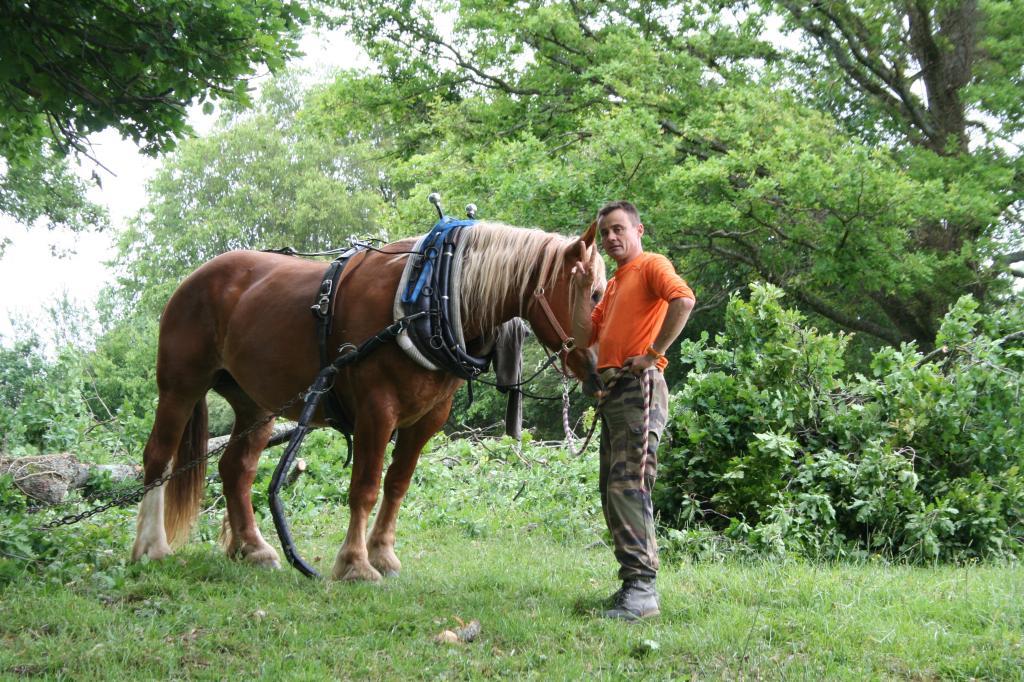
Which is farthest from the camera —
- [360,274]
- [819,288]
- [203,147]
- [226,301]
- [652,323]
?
[203,147]

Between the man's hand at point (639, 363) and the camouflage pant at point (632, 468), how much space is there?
0.05 meters

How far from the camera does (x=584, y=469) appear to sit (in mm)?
7828

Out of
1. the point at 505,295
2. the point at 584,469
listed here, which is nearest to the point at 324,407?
the point at 505,295

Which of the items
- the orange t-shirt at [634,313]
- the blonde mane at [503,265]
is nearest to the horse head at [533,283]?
the blonde mane at [503,265]

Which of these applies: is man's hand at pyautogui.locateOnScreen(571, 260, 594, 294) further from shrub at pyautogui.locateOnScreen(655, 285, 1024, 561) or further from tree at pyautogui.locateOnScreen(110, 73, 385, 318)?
tree at pyautogui.locateOnScreen(110, 73, 385, 318)

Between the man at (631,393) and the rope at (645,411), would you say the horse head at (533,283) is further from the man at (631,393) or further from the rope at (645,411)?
the rope at (645,411)

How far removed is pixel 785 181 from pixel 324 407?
879cm

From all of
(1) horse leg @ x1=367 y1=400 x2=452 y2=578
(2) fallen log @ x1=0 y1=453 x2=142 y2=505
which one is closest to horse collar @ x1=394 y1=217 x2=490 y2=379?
(1) horse leg @ x1=367 y1=400 x2=452 y2=578

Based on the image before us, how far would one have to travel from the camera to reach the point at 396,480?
5.04 m

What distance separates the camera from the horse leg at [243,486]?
528cm

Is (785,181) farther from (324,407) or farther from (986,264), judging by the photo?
(324,407)

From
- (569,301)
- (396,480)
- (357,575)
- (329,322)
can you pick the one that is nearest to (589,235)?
(569,301)

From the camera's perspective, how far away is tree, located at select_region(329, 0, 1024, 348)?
12.3 meters

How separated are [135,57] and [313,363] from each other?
185 cm
